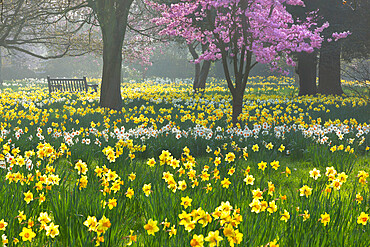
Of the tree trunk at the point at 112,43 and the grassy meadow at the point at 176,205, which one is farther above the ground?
the tree trunk at the point at 112,43

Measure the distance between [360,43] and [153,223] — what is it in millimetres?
14438

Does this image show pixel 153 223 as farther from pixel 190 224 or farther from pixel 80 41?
pixel 80 41

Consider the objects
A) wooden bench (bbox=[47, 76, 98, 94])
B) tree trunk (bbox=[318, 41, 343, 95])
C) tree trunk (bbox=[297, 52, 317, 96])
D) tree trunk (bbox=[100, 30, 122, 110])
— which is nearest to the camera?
tree trunk (bbox=[100, 30, 122, 110])

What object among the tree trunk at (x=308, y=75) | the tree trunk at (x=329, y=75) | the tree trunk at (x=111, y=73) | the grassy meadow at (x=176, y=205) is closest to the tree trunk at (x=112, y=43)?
the tree trunk at (x=111, y=73)

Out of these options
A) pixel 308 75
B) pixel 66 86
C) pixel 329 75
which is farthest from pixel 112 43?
pixel 329 75

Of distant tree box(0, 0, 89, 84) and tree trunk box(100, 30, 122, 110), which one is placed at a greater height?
distant tree box(0, 0, 89, 84)

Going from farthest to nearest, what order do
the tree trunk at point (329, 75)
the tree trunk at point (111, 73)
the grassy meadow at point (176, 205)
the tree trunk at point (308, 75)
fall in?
the tree trunk at point (308, 75)
the tree trunk at point (329, 75)
the tree trunk at point (111, 73)
the grassy meadow at point (176, 205)

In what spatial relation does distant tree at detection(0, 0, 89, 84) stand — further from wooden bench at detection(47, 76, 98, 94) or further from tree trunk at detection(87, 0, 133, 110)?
wooden bench at detection(47, 76, 98, 94)

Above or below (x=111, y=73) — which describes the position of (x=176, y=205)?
below

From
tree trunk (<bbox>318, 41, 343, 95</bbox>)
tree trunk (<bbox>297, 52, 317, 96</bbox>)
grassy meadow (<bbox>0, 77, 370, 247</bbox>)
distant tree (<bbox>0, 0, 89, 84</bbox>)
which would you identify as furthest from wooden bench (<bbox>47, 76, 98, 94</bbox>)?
grassy meadow (<bbox>0, 77, 370, 247</bbox>)

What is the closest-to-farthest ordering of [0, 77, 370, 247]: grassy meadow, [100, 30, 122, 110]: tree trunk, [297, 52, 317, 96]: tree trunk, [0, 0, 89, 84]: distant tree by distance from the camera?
1. [0, 77, 370, 247]: grassy meadow
2. [0, 0, 89, 84]: distant tree
3. [100, 30, 122, 110]: tree trunk
4. [297, 52, 317, 96]: tree trunk

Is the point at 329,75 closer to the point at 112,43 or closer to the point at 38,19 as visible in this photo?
the point at 112,43

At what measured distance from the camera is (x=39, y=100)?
12367 mm

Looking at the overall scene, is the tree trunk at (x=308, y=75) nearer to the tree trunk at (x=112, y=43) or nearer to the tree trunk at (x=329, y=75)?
the tree trunk at (x=329, y=75)
